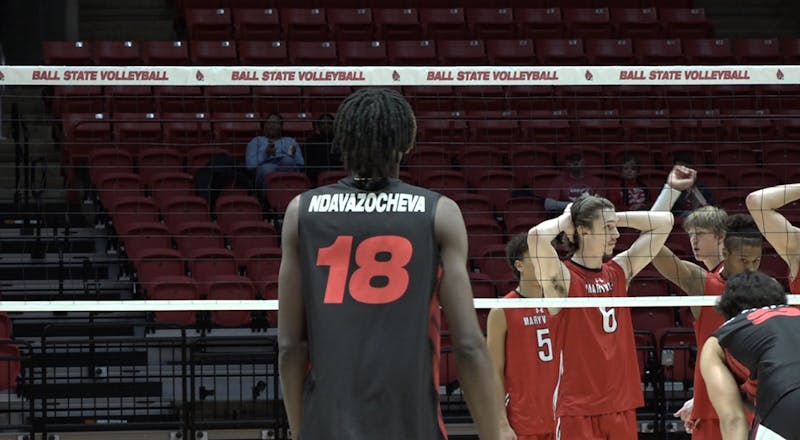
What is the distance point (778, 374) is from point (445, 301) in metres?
1.72

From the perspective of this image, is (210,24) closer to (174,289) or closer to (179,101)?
(179,101)

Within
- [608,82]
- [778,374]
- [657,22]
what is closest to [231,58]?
[657,22]

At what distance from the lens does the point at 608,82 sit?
7.08 metres

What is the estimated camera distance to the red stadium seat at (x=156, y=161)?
1320 centimetres

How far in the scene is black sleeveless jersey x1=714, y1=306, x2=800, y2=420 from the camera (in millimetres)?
4559

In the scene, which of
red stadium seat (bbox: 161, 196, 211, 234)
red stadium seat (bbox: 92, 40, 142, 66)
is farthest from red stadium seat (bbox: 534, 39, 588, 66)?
red stadium seat (bbox: 161, 196, 211, 234)

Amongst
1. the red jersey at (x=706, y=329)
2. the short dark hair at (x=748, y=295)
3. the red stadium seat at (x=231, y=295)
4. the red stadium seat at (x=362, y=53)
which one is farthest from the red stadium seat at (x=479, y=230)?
the short dark hair at (x=748, y=295)

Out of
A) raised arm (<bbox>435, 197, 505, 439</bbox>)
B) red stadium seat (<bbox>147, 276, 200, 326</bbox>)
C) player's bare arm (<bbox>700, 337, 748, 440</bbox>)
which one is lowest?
player's bare arm (<bbox>700, 337, 748, 440</bbox>)

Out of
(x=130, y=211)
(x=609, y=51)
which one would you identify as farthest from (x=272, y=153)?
(x=609, y=51)

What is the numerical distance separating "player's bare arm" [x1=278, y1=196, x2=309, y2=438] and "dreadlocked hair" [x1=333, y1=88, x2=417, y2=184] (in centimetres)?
21

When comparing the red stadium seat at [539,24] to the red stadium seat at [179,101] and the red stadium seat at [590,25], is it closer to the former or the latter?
the red stadium seat at [590,25]

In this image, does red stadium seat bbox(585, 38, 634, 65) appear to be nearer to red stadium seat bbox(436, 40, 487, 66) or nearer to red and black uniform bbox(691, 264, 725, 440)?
red stadium seat bbox(436, 40, 487, 66)

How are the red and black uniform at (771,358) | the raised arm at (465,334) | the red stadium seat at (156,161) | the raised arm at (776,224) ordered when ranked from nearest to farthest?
1. the raised arm at (465,334)
2. the red and black uniform at (771,358)
3. the raised arm at (776,224)
4. the red stadium seat at (156,161)

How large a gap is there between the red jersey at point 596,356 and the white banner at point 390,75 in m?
1.12
